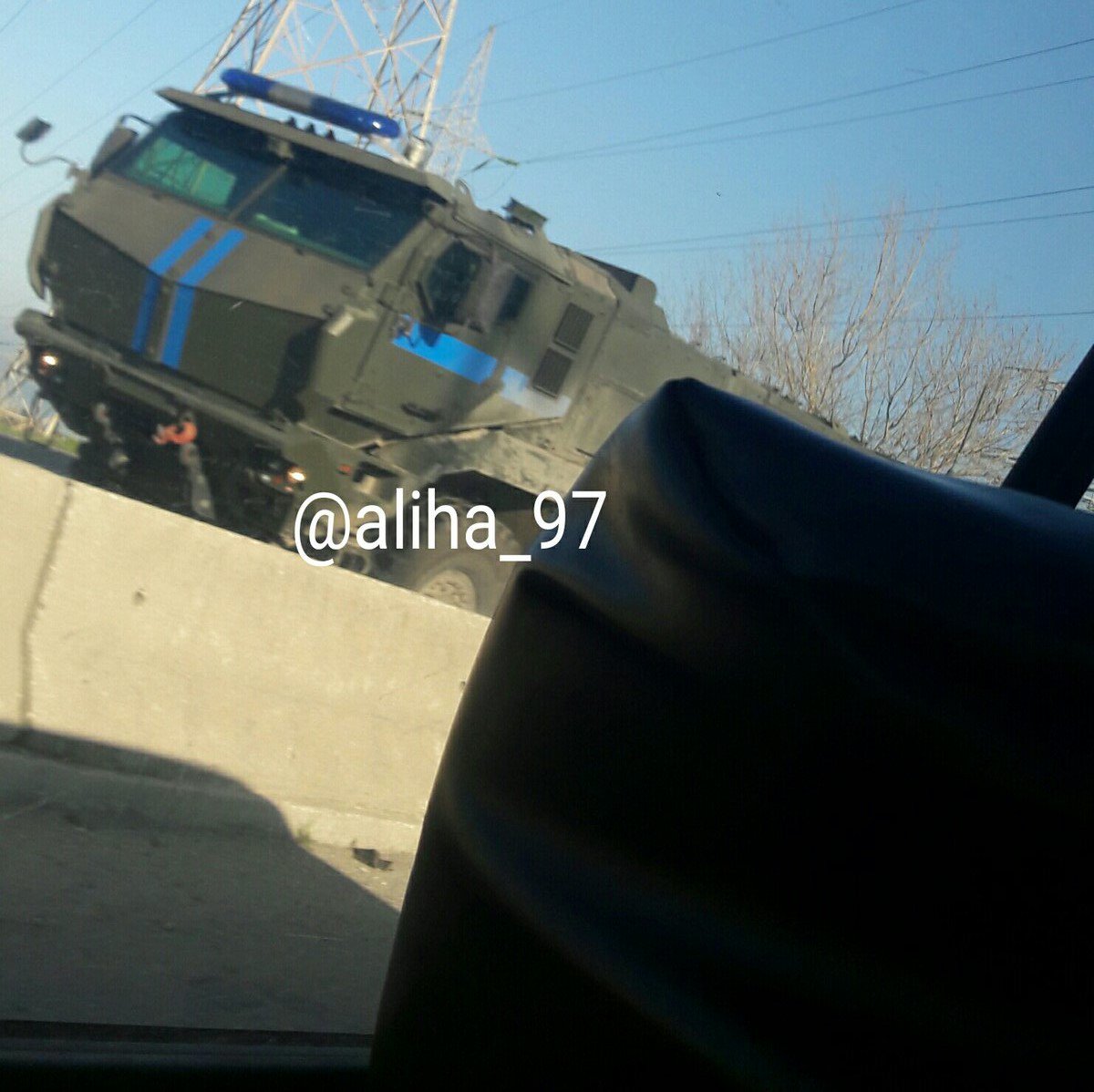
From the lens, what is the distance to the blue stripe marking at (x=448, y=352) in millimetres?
8633

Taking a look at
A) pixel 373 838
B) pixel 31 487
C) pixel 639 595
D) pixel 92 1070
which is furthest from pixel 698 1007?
pixel 373 838

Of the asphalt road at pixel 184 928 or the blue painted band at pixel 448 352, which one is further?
the blue painted band at pixel 448 352

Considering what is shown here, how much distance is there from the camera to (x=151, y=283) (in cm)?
863

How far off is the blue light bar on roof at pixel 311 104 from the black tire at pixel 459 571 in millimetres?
2585

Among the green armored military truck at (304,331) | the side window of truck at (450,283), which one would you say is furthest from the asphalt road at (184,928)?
the side window of truck at (450,283)

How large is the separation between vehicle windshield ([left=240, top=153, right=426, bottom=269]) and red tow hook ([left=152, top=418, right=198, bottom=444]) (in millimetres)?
1319

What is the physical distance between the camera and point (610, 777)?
3.28ft

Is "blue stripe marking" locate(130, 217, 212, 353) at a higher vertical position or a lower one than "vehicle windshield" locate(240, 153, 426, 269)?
lower

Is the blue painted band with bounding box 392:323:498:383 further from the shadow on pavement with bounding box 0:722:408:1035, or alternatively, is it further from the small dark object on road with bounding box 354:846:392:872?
the shadow on pavement with bounding box 0:722:408:1035

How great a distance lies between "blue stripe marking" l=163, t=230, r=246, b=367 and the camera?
8.55 meters

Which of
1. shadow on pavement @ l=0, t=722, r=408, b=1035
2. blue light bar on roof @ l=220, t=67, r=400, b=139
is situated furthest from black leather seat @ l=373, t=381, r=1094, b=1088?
blue light bar on roof @ l=220, t=67, r=400, b=139

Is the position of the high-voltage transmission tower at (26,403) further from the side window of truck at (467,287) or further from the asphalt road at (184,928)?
the asphalt road at (184,928)

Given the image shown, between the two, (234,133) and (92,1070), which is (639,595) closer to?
(92,1070)

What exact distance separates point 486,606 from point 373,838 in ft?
15.2
